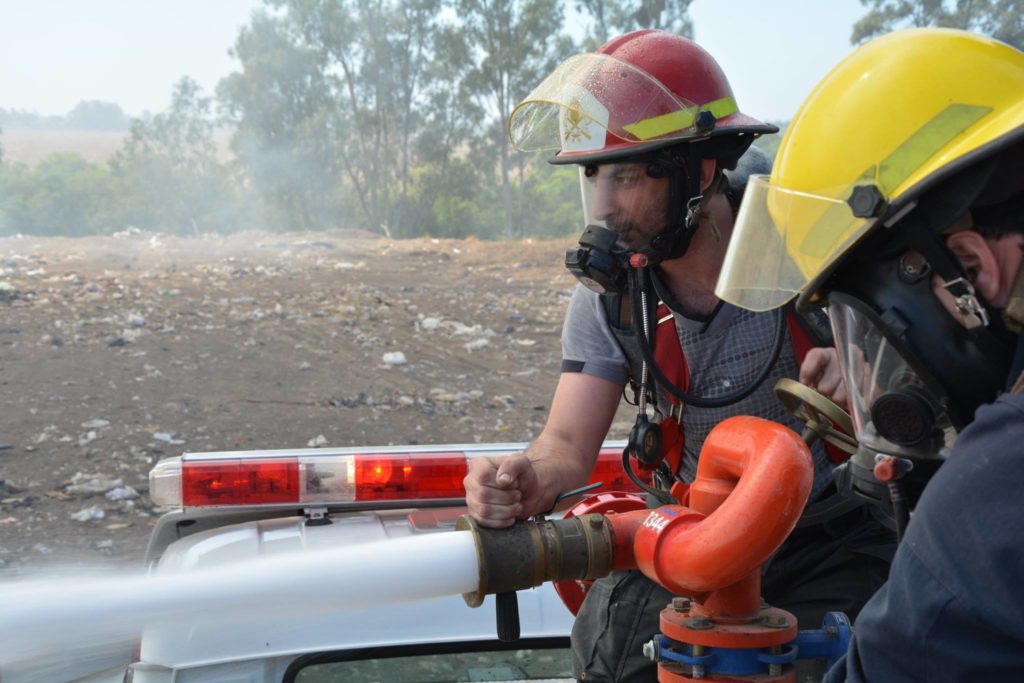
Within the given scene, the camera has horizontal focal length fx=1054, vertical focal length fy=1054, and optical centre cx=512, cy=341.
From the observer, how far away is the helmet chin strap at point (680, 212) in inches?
95.6

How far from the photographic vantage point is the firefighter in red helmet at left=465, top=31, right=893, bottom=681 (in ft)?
7.45

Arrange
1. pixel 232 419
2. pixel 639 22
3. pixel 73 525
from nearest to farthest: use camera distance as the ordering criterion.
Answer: pixel 73 525
pixel 232 419
pixel 639 22

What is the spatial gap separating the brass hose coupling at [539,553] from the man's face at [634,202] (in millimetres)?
974

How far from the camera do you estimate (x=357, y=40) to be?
111 ft

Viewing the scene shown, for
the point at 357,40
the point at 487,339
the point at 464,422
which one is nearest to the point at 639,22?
the point at 357,40

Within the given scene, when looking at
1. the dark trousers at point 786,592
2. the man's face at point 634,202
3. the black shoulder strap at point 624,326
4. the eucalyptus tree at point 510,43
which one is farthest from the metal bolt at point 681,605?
the eucalyptus tree at point 510,43

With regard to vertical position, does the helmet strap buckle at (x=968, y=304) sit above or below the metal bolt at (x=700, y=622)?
above

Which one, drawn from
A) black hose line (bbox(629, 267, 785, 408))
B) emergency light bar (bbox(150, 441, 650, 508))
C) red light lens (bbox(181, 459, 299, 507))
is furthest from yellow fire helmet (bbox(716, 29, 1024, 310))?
red light lens (bbox(181, 459, 299, 507))

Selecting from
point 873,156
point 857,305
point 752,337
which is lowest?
point 752,337

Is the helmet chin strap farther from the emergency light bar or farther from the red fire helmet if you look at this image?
the emergency light bar

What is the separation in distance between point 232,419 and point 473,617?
22.3ft

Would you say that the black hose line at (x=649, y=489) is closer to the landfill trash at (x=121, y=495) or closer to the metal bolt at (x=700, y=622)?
the metal bolt at (x=700, y=622)

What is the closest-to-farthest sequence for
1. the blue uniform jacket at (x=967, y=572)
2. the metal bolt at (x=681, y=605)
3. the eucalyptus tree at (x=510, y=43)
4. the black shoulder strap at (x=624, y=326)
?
1. the blue uniform jacket at (x=967, y=572)
2. the metal bolt at (x=681, y=605)
3. the black shoulder strap at (x=624, y=326)
4. the eucalyptus tree at (x=510, y=43)

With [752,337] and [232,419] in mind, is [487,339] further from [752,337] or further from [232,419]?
[752,337]
